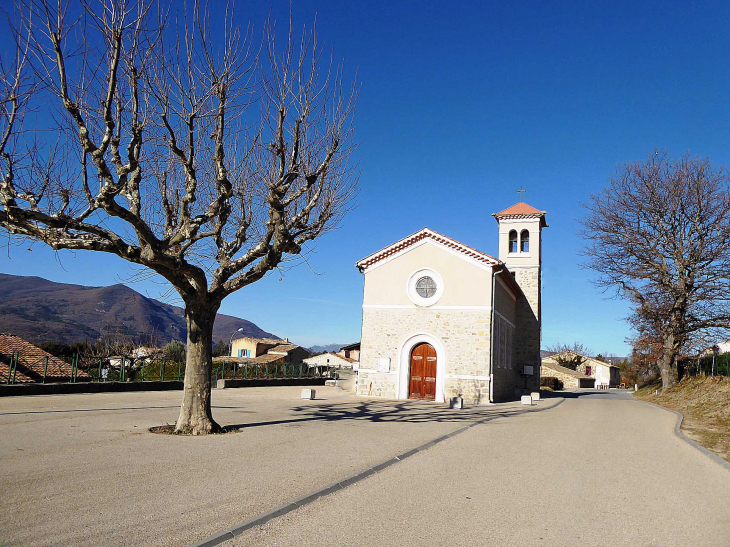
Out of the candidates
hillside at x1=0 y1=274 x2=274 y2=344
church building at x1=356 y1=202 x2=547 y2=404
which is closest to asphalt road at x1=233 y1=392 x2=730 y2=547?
church building at x1=356 y1=202 x2=547 y2=404

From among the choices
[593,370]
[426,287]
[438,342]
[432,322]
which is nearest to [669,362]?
[438,342]

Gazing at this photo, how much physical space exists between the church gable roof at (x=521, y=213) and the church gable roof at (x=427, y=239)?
1106cm

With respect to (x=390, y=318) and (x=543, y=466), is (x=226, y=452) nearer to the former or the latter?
(x=543, y=466)

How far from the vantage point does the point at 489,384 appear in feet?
77.6

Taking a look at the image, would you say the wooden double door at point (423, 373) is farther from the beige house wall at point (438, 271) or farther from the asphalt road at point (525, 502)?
the asphalt road at point (525, 502)

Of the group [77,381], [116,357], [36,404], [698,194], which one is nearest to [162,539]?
[36,404]

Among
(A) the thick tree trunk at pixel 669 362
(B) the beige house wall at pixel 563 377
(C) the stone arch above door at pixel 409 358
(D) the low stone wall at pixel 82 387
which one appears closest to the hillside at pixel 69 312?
(B) the beige house wall at pixel 563 377

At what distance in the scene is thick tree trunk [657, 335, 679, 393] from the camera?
1206 inches

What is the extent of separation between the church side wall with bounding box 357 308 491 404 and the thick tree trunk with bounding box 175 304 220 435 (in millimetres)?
14694

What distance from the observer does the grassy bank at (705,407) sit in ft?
42.3

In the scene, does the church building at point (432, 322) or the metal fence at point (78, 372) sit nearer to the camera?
the metal fence at point (78, 372)

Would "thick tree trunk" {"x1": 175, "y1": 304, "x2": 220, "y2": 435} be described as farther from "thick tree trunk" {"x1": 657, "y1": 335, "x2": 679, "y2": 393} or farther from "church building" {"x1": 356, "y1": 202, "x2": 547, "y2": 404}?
"thick tree trunk" {"x1": 657, "y1": 335, "x2": 679, "y2": 393}

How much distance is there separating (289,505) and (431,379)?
19.3 metres

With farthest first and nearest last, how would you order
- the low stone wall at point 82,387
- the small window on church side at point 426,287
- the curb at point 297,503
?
the small window on church side at point 426,287, the low stone wall at point 82,387, the curb at point 297,503
